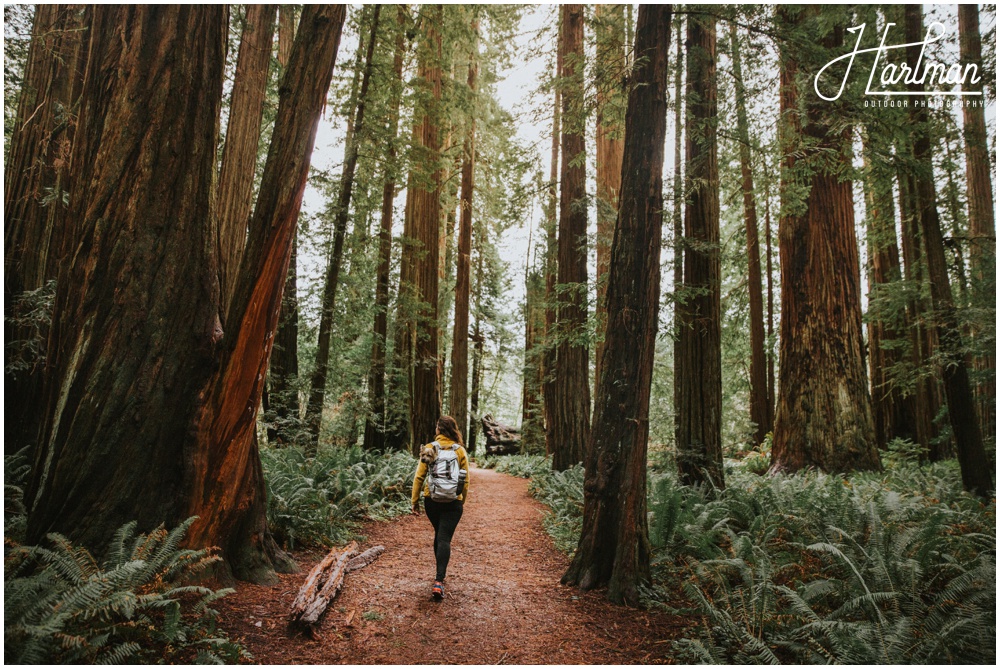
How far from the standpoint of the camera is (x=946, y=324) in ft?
18.2

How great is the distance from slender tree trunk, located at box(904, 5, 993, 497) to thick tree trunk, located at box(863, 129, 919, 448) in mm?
1317

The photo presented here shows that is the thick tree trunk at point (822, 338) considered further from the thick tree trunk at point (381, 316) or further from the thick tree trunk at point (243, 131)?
the thick tree trunk at point (243, 131)

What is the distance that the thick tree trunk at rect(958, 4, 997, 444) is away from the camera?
595 cm

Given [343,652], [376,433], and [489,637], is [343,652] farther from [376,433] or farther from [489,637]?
[376,433]

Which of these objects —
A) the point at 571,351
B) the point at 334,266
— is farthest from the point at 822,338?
the point at 334,266

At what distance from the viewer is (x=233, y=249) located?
20.6 ft

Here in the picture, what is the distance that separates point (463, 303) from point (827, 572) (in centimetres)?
1137

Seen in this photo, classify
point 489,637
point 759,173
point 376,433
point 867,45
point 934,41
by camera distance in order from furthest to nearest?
point 376,433 < point 759,173 < point 867,45 < point 934,41 < point 489,637

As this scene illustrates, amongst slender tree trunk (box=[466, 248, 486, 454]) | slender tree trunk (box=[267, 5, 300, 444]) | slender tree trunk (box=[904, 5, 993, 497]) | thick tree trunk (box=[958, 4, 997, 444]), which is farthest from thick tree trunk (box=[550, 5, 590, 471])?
slender tree trunk (box=[466, 248, 486, 454])

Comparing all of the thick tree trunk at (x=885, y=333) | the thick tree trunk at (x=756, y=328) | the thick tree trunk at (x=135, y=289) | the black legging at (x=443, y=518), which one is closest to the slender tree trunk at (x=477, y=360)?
the thick tree trunk at (x=756, y=328)

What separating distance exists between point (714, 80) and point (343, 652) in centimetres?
732

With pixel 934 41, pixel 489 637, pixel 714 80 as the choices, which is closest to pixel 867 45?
pixel 934 41

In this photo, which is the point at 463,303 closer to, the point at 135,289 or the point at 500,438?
the point at 500,438

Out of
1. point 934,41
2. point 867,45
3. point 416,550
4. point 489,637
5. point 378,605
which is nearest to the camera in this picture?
point 489,637
